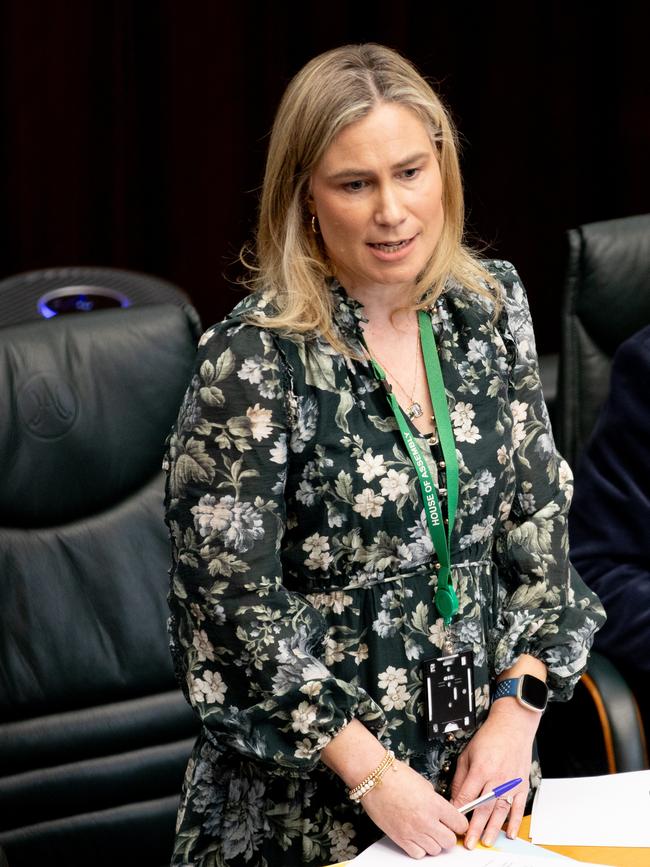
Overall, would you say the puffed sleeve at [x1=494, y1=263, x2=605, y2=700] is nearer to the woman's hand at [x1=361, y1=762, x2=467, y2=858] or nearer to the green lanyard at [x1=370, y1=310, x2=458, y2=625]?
the green lanyard at [x1=370, y1=310, x2=458, y2=625]

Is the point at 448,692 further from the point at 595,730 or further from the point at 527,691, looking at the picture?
the point at 595,730

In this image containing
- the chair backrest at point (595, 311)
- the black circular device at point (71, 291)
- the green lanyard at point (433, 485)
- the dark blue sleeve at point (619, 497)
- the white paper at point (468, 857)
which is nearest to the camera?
the white paper at point (468, 857)

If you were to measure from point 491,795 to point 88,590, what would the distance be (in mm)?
794

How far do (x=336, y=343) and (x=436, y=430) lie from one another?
146 mm

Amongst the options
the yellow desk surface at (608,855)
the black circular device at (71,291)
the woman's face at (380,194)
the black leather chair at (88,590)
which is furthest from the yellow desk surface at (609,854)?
the black circular device at (71,291)

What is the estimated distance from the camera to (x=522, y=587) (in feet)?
4.74

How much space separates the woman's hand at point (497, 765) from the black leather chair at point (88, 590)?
26.3 inches

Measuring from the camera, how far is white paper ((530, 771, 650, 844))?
1.28 metres

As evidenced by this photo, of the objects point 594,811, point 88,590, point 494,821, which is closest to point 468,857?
point 494,821

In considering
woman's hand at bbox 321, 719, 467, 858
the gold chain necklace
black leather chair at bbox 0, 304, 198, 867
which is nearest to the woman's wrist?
woman's hand at bbox 321, 719, 467, 858

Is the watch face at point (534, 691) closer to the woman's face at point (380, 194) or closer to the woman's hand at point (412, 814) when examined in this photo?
the woman's hand at point (412, 814)

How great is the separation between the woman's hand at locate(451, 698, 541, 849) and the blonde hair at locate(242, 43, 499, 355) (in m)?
0.44

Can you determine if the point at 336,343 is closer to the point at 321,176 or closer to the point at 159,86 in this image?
the point at 321,176

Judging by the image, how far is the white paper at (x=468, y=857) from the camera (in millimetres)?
1219
